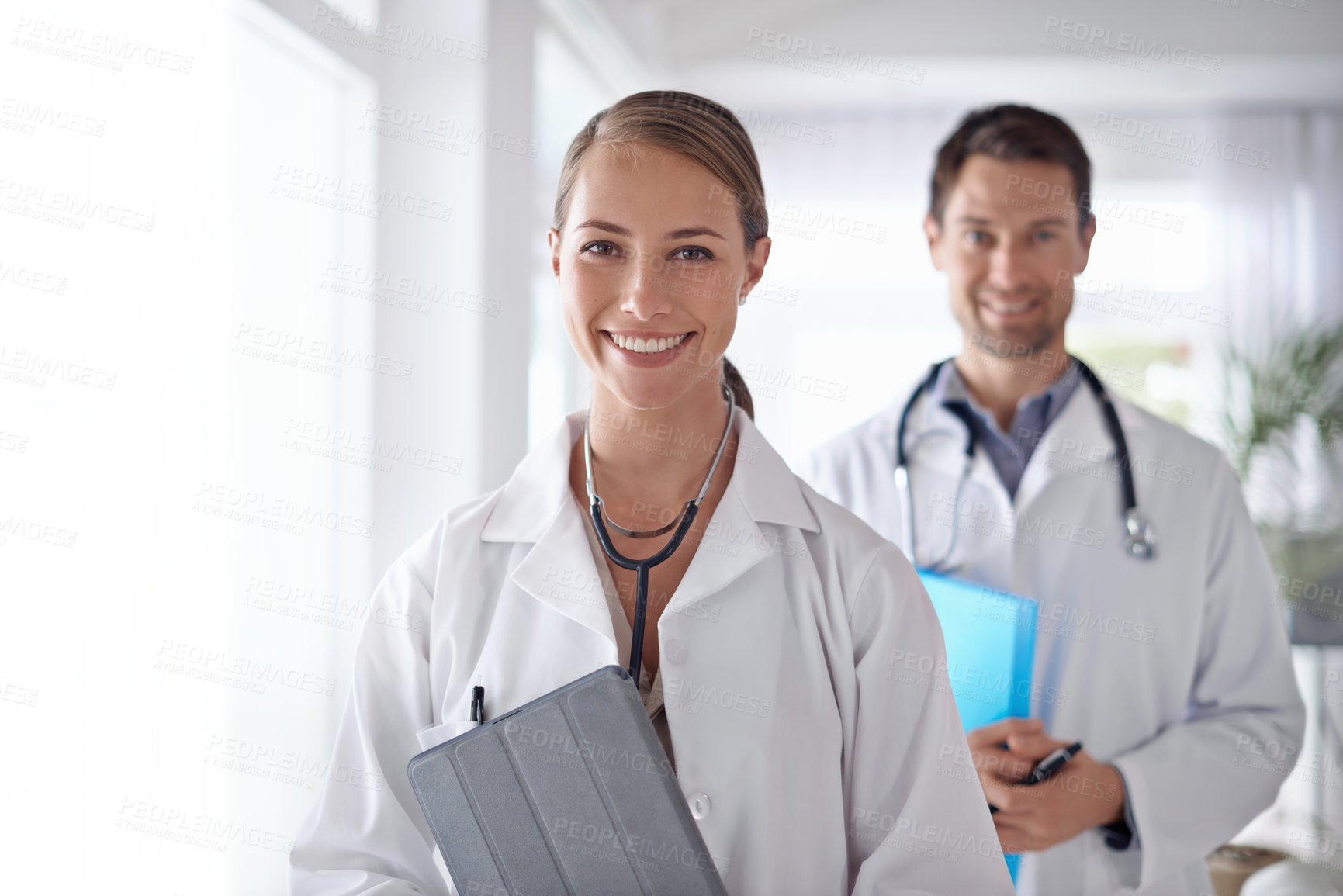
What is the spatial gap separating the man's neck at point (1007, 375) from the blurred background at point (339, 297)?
1.15 meters

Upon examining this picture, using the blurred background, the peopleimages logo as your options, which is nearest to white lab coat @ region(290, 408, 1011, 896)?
the blurred background

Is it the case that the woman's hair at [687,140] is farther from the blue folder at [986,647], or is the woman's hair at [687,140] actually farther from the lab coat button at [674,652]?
the blue folder at [986,647]

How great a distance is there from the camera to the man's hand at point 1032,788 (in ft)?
4.69

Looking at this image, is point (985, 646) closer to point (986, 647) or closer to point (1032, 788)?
point (986, 647)

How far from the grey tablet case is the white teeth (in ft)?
1.24

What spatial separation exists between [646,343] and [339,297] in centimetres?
128

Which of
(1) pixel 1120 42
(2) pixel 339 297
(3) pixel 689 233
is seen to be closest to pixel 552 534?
(3) pixel 689 233

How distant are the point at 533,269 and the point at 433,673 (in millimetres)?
1705

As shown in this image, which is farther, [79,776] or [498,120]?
[498,120]

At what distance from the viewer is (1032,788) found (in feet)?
4.69

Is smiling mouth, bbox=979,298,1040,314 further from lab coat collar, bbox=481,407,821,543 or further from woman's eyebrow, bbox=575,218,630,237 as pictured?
woman's eyebrow, bbox=575,218,630,237

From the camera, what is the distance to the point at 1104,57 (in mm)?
3975

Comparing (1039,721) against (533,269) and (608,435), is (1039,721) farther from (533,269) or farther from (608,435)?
(533,269)

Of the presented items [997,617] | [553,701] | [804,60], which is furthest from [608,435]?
[804,60]
